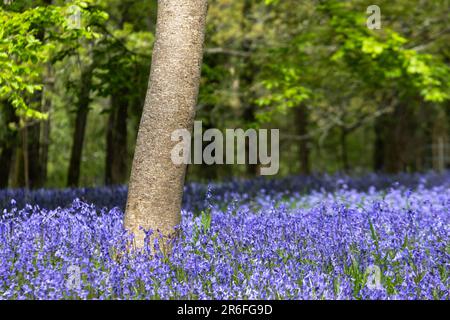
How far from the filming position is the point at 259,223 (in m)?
6.01

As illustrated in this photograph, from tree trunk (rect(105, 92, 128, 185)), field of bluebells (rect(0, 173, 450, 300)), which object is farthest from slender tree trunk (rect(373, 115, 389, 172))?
field of bluebells (rect(0, 173, 450, 300))

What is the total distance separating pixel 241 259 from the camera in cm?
491

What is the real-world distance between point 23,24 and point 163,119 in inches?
88.1

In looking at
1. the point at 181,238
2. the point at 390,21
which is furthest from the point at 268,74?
the point at 181,238

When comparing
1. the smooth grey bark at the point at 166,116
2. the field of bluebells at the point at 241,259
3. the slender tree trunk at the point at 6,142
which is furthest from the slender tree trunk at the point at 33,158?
the smooth grey bark at the point at 166,116

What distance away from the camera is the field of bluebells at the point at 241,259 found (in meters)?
4.36

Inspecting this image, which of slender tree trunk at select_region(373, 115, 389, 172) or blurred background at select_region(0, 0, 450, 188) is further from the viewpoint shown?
slender tree trunk at select_region(373, 115, 389, 172)

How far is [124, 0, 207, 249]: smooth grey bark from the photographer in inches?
215

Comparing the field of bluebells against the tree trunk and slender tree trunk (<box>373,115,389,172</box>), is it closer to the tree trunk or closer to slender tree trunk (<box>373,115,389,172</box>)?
the tree trunk

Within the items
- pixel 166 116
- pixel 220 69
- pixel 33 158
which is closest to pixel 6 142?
pixel 33 158

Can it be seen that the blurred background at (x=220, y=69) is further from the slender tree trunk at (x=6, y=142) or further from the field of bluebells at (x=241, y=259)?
the field of bluebells at (x=241, y=259)

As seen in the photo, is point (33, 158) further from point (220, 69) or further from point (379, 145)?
point (379, 145)

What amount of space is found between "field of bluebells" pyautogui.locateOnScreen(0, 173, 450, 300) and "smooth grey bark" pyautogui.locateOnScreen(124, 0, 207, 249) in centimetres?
25
